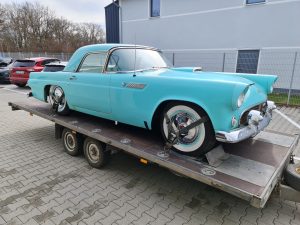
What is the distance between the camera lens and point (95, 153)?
393 centimetres

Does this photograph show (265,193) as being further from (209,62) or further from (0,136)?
(209,62)

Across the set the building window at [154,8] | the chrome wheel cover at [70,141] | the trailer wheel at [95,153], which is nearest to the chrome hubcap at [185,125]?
the trailer wheel at [95,153]

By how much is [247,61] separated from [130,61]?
1025cm

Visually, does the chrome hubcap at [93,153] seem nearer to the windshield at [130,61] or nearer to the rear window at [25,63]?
Result: the windshield at [130,61]

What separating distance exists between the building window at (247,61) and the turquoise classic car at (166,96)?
9405mm

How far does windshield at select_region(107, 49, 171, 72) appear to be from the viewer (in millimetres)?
3658

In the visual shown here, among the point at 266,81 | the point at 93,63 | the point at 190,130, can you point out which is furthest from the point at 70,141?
the point at 266,81

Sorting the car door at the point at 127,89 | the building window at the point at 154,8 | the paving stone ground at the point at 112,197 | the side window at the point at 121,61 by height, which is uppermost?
the building window at the point at 154,8

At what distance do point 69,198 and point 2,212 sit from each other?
2.50 ft

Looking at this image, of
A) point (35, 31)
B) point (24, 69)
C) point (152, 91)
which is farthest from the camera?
point (35, 31)

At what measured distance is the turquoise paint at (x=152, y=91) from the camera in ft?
8.28

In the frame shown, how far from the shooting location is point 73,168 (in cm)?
393

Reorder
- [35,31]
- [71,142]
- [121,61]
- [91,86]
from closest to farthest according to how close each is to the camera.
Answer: [121,61] < [91,86] < [71,142] < [35,31]

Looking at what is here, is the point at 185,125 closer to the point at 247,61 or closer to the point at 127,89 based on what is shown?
the point at 127,89
